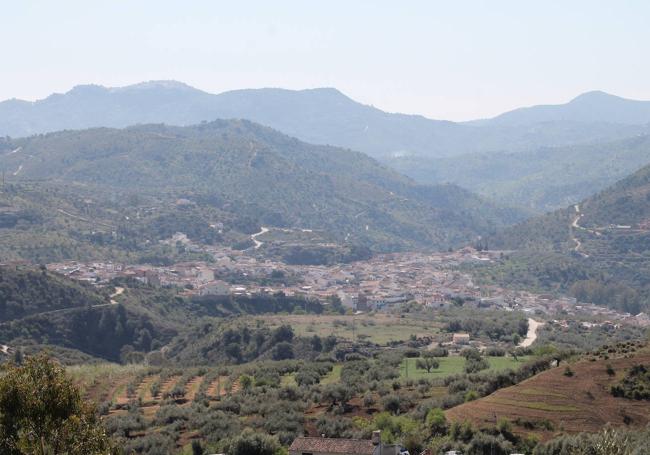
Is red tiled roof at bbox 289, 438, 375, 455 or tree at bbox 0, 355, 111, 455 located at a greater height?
tree at bbox 0, 355, 111, 455

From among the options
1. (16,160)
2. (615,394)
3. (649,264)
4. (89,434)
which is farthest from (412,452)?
(16,160)

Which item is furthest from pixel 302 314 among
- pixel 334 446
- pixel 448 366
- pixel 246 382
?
pixel 334 446

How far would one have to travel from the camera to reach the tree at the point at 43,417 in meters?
18.7

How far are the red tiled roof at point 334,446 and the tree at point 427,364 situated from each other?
1839 centimetres

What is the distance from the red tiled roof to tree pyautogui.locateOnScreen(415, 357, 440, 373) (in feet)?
60.3

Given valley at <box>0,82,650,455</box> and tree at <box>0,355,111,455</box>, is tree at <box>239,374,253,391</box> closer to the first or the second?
valley at <box>0,82,650,455</box>

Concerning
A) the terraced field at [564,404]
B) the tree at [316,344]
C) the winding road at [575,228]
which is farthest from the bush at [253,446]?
the winding road at [575,228]

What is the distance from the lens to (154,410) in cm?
4331

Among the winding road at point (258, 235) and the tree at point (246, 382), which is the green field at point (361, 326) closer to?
the tree at point (246, 382)

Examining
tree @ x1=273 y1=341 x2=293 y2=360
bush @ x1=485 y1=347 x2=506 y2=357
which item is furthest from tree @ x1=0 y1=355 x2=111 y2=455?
tree @ x1=273 y1=341 x2=293 y2=360

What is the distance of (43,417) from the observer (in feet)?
63.9

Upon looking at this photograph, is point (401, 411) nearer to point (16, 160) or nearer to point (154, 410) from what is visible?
point (154, 410)

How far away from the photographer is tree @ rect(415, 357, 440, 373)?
161 ft

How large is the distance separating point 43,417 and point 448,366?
32.7m
